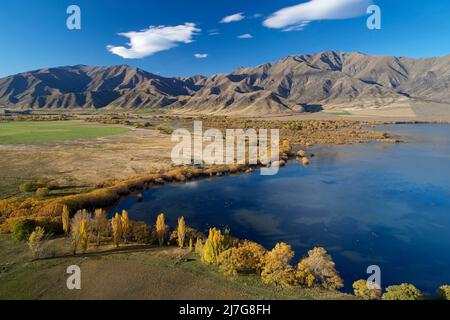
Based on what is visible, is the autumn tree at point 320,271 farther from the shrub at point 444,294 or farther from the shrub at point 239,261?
the shrub at point 444,294

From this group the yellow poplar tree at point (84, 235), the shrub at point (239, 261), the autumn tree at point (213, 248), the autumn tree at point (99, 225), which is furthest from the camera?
the autumn tree at point (99, 225)

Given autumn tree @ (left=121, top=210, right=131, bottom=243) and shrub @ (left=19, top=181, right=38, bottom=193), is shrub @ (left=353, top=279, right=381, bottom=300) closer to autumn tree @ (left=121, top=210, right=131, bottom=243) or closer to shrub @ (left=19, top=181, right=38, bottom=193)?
autumn tree @ (left=121, top=210, right=131, bottom=243)

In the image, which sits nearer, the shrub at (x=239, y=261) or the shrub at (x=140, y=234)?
the shrub at (x=239, y=261)

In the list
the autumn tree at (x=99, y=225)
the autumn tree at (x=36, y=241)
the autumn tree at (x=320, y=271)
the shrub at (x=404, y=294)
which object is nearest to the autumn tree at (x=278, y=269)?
the autumn tree at (x=320, y=271)

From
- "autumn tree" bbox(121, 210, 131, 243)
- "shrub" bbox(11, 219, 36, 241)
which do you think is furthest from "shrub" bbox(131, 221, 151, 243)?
"shrub" bbox(11, 219, 36, 241)

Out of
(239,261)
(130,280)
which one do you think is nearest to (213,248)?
(239,261)
